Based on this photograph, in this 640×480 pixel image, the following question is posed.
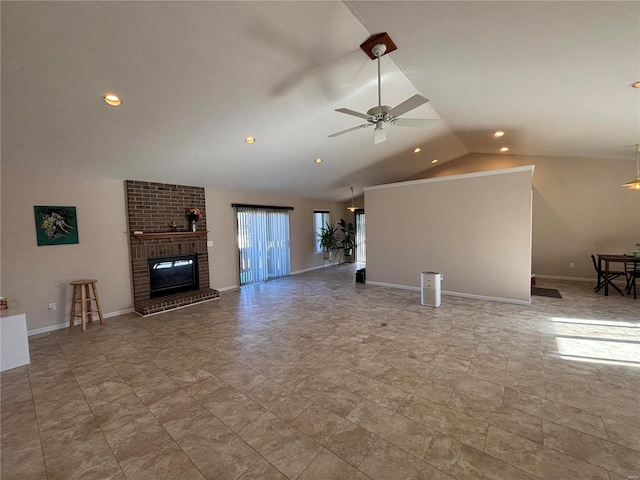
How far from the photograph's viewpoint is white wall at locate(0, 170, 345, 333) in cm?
374

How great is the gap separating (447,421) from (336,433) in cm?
88

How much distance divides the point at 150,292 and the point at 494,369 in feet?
19.0

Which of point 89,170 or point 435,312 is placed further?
point 435,312

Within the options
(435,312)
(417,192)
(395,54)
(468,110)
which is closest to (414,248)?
(417,192)

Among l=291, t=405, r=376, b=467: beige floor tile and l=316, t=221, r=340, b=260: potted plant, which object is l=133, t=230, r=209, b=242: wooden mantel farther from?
l=291, t=405, r=376, b=467: beige floor tile

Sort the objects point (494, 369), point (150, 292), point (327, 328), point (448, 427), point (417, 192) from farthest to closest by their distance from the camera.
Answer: point (417, 192) → point (150, 292) → point (327, 328) → point (494, 369) → point (448, 427)

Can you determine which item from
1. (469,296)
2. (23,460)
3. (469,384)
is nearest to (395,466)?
(469,384)

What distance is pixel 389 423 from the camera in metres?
1.99

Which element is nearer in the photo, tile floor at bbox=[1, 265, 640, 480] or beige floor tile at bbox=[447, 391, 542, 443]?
tile floor at bbox=[1, 265, 640, 480]

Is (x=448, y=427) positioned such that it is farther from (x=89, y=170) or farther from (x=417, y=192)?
(x=89, y=170)

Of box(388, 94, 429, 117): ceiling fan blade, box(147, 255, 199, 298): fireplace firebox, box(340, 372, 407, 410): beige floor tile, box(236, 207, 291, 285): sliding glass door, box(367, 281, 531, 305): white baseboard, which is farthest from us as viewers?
box(236, 207, 291, 285): sliding glass door

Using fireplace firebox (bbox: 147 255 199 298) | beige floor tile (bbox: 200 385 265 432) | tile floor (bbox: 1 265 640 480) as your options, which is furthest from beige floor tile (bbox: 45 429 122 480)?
fireplace firebox (bbox: 147 255 199 298)

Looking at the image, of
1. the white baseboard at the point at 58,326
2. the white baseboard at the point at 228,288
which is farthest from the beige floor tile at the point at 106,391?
the white baseboard at the point at 228,288

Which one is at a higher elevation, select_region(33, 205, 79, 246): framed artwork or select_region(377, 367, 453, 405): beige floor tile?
select_region(33, 205, 79, 246): framed artwork
